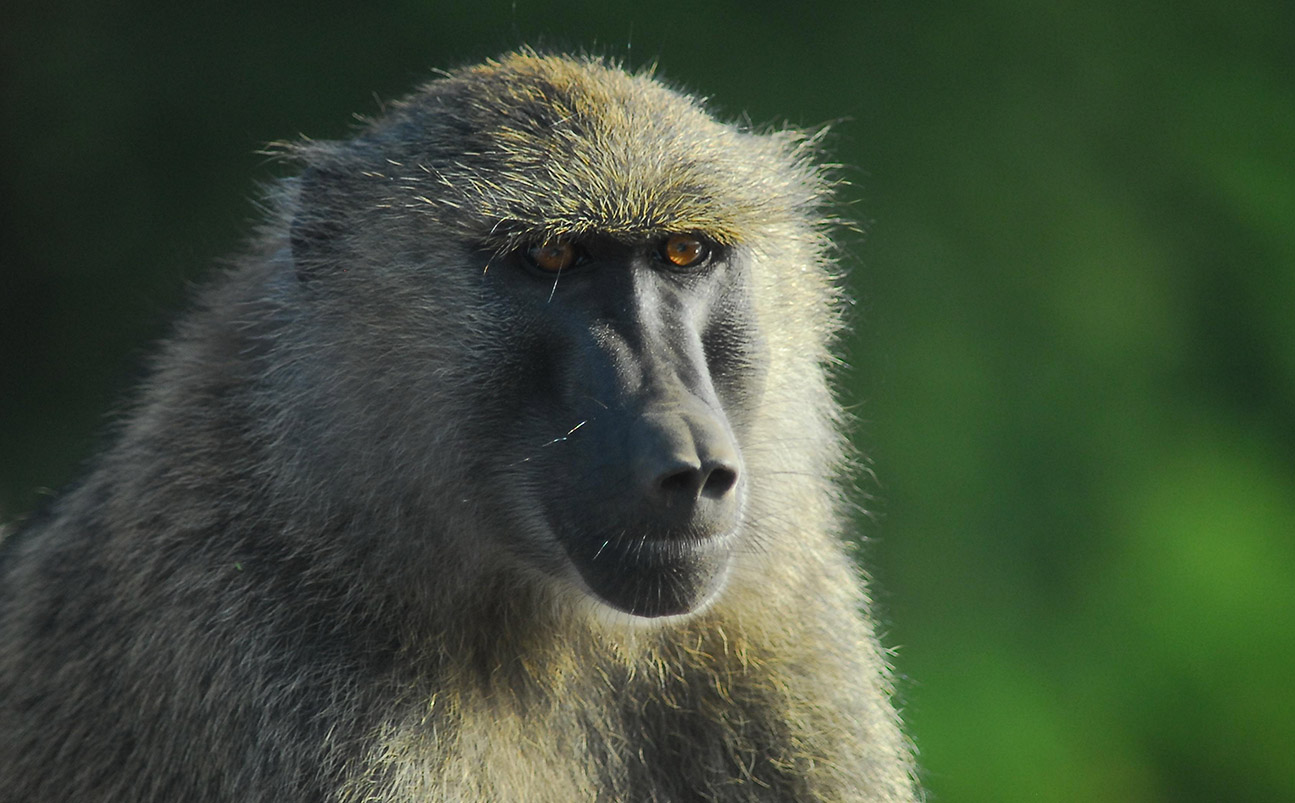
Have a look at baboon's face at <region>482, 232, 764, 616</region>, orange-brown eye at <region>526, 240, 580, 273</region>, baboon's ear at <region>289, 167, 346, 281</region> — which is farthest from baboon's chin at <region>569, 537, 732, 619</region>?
baboon's ear at <region>289, 167, 346, 281</region>

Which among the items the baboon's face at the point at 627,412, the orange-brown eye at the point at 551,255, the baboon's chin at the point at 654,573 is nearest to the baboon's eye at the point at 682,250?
the baboon's face at the point at 627,412

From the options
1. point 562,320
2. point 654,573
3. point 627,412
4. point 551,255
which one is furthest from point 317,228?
point 654,573

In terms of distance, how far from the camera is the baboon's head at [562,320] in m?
2.70

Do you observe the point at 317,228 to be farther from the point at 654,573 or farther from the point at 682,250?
the point at 654,573


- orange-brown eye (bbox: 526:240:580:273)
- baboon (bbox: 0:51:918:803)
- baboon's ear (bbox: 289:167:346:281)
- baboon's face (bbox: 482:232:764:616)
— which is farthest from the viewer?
baboon's ear (bbox: 289:167:346:281)

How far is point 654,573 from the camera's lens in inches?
106

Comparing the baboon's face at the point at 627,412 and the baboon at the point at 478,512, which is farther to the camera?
the baboon at the point at 478,512

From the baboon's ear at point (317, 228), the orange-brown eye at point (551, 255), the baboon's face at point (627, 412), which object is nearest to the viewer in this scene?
the baboon's face at point (627, 412)

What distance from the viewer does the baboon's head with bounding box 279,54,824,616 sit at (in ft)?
8.85

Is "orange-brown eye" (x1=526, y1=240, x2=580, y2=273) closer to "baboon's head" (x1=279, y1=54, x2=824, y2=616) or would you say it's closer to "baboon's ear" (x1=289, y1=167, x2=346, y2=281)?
"baboon's head" (x1=279, y1=54, x2=824, y2=616)

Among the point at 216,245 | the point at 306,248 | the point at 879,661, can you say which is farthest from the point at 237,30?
the point at 879,661

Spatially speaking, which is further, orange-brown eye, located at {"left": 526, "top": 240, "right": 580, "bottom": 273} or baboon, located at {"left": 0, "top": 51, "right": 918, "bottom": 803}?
orange-brown eye, located at {"left": 526, "top": 240, "right": 580, "bottom": 273}

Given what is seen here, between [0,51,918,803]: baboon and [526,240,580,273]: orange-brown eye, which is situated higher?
[526,240,580,273]: orange-brown eye

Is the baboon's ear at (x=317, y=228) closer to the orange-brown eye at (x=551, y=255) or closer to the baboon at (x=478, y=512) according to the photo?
the baboon at (x=478, y=512)
